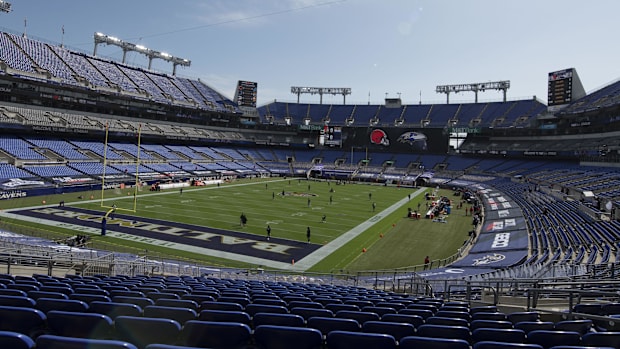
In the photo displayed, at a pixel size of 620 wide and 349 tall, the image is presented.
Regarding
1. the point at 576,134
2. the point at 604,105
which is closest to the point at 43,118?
the point at 604,105

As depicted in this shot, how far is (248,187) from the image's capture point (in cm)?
5491

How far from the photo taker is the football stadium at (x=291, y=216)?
4.66 meters

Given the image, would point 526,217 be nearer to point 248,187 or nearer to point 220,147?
point 248,187

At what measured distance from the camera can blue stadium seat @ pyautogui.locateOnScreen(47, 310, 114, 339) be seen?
3.73 metres

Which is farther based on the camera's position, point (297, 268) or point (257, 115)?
point (257, 115)

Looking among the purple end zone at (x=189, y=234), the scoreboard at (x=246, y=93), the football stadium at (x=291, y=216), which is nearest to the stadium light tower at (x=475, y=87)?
the football stadium at (x=291, y=216)

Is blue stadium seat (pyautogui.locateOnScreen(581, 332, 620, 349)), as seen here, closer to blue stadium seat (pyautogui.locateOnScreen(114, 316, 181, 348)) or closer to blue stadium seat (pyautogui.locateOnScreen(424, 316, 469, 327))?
blue stadium seat (pyautogui.locateOnScreen(424, 316, 469, 327))

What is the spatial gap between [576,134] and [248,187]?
169 ft

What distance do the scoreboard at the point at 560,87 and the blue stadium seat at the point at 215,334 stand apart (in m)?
73.1

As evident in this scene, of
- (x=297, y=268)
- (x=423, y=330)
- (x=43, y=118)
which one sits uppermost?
(x=43, y=118)

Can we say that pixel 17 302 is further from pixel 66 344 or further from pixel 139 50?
pixel 139 50

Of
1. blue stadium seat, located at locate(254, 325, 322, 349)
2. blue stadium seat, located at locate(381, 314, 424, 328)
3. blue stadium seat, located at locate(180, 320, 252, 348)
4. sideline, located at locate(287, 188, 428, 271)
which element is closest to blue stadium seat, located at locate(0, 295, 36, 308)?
blue stadium seat, located at locate(180, 320, 252, 348)

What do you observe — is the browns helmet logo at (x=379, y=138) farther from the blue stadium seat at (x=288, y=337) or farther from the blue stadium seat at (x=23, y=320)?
the blue stadium seat at (x=23, y=320)

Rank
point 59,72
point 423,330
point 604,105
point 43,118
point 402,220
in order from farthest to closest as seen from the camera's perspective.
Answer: point 59,72
point 43,118
point 604,105
point 402,220
point 423,330
